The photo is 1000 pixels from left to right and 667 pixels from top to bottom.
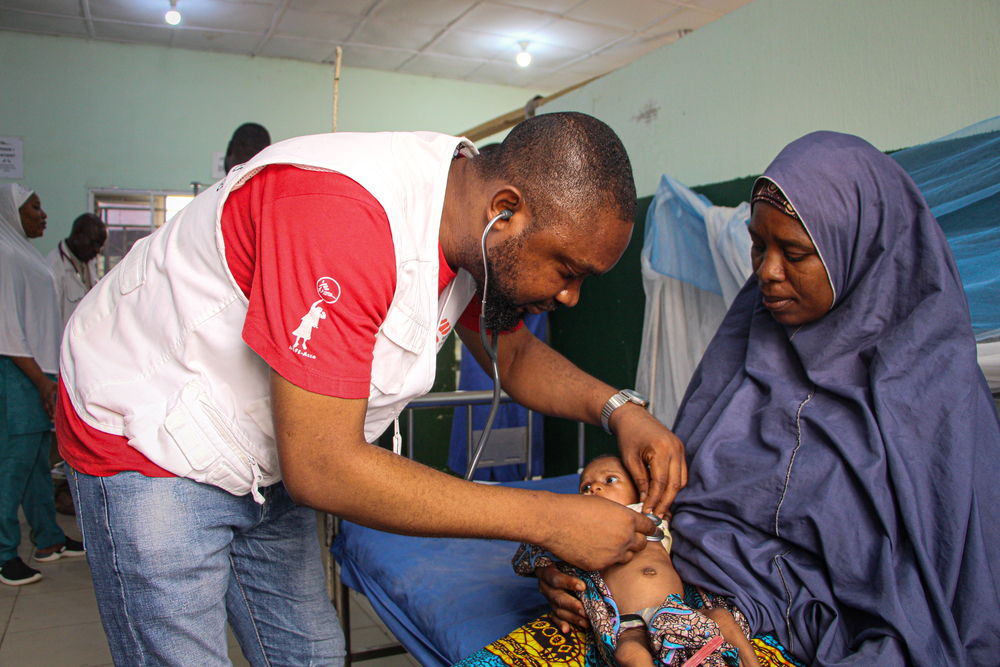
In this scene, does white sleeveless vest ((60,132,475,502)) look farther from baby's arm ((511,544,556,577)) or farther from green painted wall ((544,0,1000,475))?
green painted wall ((544,0,1000,475))

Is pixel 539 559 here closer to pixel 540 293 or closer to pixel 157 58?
pixel 540 293

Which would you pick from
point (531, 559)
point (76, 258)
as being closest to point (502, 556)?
point (531, 559)

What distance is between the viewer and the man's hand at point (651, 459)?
1.71 meters

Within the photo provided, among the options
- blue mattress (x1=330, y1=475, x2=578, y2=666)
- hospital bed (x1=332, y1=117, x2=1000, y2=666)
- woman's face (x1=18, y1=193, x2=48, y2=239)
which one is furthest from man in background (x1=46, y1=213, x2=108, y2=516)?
hospital bed (x1=332, y1=117, x2=1000, y2=666)

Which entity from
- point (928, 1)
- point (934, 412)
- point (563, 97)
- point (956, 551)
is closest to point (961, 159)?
point (928, 1)

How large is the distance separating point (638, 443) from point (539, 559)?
1.17ft

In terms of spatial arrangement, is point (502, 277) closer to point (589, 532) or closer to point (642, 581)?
point (589, 532)


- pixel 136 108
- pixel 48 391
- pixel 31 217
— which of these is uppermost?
pixel 136 108

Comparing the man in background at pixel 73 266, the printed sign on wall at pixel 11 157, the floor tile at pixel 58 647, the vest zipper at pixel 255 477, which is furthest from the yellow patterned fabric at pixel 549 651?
the printed sign on wall at pixel 11 157

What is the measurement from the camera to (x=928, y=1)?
7.60 ft

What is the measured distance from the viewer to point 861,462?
148 cm

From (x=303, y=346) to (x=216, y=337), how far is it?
0.86 feet

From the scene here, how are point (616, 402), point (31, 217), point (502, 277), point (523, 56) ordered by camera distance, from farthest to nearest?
point (523, 56) < point (31, 217) < point (616, 402) < point (502, 277)

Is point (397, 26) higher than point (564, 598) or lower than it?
higher
